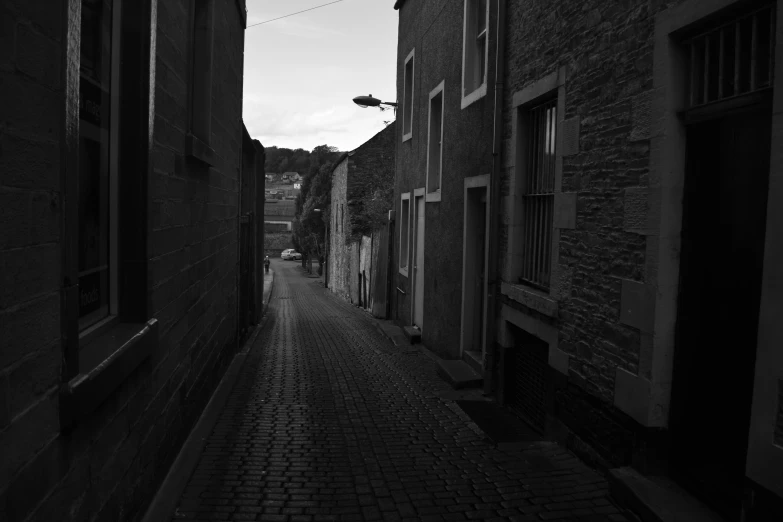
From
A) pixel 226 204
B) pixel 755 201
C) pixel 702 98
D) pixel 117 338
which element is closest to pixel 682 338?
pixel 755 201

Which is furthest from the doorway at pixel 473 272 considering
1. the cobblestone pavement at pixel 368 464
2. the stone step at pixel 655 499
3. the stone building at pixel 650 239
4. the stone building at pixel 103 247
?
the stone step at pixel 655 499

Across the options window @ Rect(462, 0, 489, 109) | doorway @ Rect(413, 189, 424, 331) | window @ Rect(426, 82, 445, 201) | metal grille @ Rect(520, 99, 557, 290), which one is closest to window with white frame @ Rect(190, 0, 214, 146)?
metal grille @ Rect(520, 99, 557, 290)

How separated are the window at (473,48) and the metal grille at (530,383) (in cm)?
393

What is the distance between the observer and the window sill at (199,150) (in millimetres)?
5427

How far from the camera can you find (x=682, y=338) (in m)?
4.32

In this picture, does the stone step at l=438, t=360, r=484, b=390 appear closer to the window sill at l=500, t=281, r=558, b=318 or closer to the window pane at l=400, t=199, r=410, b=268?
the window sill at l=500, t=281, r=558, b=318

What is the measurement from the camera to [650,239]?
445 cm

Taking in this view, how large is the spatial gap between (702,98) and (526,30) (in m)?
3.26

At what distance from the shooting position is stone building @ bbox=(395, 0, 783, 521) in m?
3.73

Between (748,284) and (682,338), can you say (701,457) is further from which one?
(748,284)

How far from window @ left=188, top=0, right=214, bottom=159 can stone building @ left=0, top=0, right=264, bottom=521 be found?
16mm

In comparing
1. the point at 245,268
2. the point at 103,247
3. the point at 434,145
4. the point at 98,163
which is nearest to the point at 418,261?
the point at 434,145

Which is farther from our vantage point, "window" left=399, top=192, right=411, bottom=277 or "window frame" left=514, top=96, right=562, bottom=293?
"window" left=399, top=192, right=411, bottom=277

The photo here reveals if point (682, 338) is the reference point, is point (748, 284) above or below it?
above
